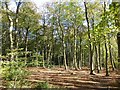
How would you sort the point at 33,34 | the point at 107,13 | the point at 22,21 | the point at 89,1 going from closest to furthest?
the point at 107,13 → the point at 89,1 → the point at 22,21 → the point at 33,34

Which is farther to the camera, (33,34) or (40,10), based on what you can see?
(33,34)

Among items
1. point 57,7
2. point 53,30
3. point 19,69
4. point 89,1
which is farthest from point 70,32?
point 19,69

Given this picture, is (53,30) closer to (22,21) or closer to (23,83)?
(22,21)

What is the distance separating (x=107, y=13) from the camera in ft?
19.0

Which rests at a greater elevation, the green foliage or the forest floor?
the green foliage

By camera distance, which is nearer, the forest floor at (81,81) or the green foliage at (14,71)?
the green foliage at (14,71)

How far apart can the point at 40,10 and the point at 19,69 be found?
75.7 feet

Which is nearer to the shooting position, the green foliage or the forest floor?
the green foliage

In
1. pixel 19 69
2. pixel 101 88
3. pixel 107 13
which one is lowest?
pixel 101 88

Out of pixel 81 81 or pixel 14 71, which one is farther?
pixel 81 81

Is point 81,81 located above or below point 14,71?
below

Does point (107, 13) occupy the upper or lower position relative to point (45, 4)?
lower

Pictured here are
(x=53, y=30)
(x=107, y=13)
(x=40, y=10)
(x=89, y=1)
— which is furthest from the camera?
(x=53, y=30)

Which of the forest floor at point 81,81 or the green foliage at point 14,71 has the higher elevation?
the green foliage at point 14,71
